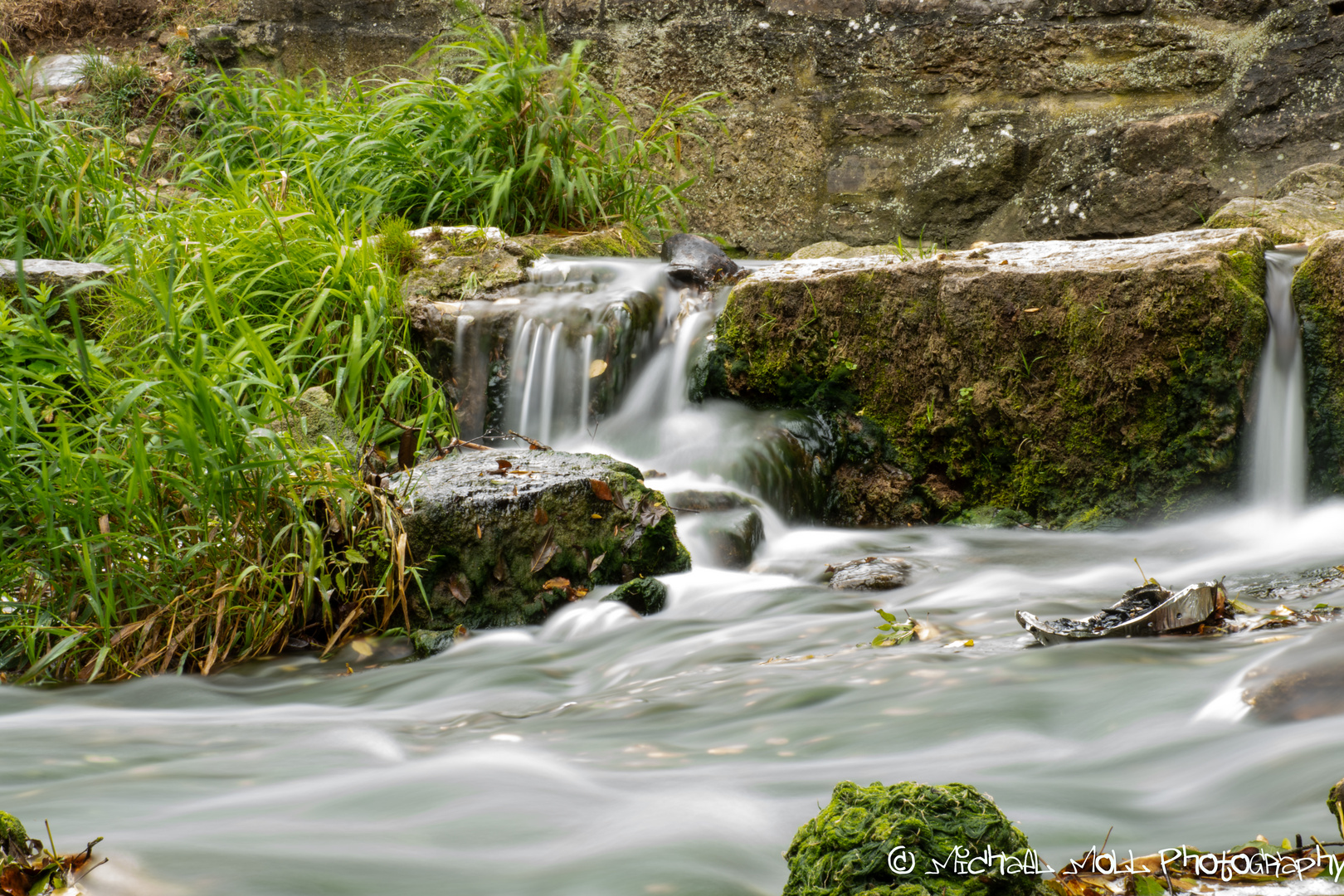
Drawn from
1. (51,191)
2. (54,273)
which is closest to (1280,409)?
(54,273)

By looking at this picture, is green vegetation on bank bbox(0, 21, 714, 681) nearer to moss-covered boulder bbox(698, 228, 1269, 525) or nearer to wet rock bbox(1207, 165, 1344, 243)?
moss-covered boulder bbox(698, 228, 1269, 525)

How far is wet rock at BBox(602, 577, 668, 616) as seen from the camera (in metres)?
2.68

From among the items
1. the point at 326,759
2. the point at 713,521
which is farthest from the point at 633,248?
the point at 326,759

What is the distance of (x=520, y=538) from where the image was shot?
2.73 metres

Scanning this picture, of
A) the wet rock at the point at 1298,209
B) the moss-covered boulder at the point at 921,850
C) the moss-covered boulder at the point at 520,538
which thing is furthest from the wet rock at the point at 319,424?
the wet rock at the point at 1298,209

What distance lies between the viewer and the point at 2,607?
8.06 feet

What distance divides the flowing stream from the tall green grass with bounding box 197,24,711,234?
2.42m

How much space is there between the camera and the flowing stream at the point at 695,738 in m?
1.26

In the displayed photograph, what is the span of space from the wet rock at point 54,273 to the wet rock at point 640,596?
2230mm

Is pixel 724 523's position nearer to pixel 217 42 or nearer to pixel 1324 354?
pixel 1324 354

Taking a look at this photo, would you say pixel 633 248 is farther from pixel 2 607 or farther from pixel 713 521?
pixel 2 607

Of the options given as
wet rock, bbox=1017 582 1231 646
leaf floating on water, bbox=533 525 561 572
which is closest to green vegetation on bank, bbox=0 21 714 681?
leaf floating on water, bbox=533 525 561 572

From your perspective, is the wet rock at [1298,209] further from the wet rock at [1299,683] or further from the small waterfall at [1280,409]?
the wet rock at [1299,683]

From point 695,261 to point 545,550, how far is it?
1.78 m
